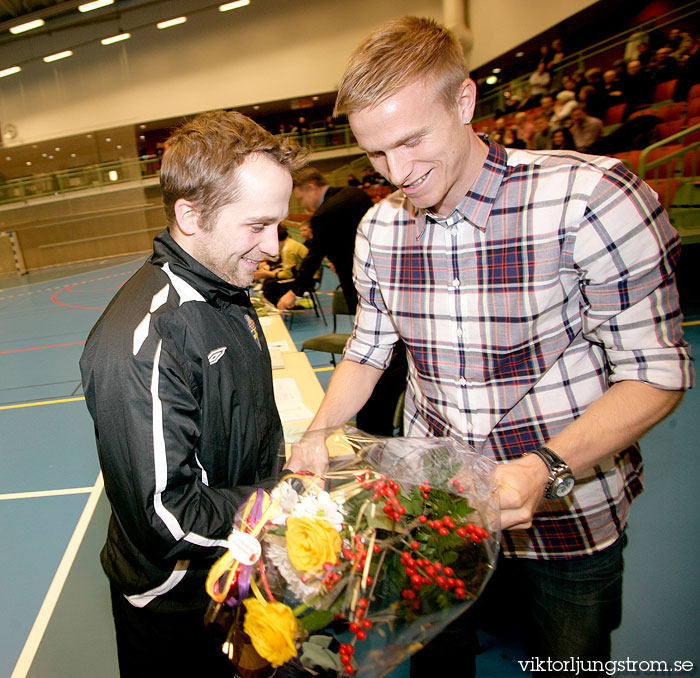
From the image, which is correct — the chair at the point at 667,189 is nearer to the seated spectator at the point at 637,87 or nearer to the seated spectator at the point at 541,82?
the seated spectator at the point at 637,87

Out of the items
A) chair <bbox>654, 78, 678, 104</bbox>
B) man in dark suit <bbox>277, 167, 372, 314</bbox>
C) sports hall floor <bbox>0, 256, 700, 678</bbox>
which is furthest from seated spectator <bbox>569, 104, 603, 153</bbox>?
man in dark suit <bbox>277, 167, 372, 314</bbox>

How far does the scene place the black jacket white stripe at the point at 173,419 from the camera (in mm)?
1104

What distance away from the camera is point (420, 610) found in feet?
2.71

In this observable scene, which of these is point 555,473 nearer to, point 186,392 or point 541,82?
point 186,392

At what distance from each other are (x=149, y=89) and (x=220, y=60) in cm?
298

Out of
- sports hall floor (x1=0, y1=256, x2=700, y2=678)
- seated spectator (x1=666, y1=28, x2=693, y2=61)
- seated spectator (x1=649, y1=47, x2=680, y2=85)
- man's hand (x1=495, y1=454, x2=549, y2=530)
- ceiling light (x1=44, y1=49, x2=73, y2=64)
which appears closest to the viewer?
man's hand (x1=495, y1=454, x2=549, y2=530)

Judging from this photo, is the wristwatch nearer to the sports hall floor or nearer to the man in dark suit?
the sports hall floor

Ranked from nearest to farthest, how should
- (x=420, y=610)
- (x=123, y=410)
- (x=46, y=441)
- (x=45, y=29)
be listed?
(x=420, y=610), (x=123, y=410), (x=46, y=441), (x=45, y=29)

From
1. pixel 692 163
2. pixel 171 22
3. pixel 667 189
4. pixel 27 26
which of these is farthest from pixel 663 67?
pixel 27 26

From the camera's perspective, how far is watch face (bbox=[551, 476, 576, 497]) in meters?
1.06

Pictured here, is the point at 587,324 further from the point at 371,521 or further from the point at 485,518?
the point at 371,521

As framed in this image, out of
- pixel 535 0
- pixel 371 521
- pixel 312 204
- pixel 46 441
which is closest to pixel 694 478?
pixel 371 521

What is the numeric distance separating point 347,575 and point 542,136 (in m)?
8.87

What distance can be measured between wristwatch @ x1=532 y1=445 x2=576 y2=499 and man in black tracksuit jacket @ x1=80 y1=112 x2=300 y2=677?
24.2 inches
